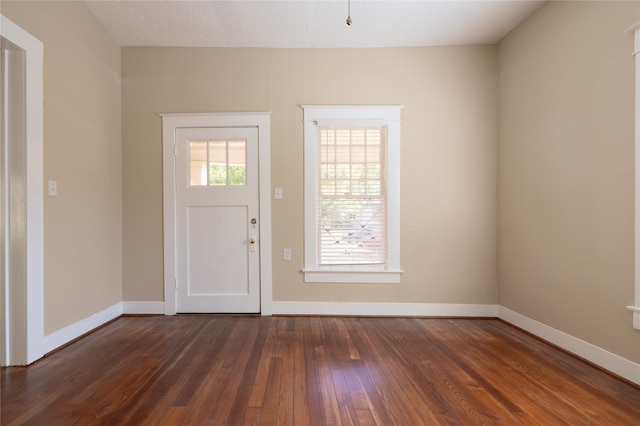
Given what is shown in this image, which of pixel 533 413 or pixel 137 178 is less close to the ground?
pixel 137 178

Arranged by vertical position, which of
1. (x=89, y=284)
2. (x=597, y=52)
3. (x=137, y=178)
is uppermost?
(x=597, y=52)

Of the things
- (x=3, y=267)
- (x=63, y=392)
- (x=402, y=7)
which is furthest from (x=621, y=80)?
(x=3, y=267)

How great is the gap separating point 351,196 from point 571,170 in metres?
2.00

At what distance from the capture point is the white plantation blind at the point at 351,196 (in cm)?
363

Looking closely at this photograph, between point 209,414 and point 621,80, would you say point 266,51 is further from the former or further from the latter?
point 209,414

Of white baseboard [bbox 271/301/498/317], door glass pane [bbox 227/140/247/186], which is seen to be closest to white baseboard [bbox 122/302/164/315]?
white baseboard [bbox 271/301/498/317]

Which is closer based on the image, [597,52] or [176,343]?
[597,52]

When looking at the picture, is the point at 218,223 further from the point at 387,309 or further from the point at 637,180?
the point at 637,180

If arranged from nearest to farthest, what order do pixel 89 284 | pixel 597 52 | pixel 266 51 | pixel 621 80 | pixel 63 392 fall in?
pixel 63 392
pixel 621 80
pixel 597 52
pixel 89 284
pixel 266 51

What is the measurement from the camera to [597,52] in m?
2.44

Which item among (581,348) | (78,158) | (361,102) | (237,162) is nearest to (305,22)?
(361,102)

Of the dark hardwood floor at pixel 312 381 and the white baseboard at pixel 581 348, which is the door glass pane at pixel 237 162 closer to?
the dark hardwood floor at pixel 312 381

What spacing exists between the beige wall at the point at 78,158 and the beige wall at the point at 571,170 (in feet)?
14.0

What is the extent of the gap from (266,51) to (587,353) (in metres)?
4.14
